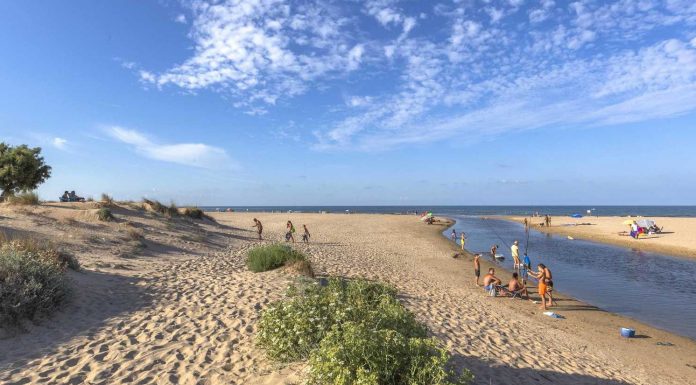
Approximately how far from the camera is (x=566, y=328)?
1204cm

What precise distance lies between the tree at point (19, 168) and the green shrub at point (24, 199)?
177 inches

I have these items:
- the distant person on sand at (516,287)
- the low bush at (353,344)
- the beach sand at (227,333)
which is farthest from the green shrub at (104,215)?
the distant person on sand at (516,287)

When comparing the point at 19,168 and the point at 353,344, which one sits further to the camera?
the point at 19,168

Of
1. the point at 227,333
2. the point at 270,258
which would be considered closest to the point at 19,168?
the point at 270,258

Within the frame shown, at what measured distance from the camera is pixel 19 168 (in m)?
26.7

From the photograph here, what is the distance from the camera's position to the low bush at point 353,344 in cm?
453

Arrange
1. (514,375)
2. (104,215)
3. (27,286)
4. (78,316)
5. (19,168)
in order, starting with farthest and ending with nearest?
(19,168)
(104,215)
(78,316)
(27,286)
(514,375)

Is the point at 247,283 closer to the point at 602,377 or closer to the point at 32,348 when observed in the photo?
the point at 32,348

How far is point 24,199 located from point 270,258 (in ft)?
56.2

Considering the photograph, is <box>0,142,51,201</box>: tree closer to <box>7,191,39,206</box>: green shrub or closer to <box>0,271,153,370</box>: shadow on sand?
<box>7,191,39,206</box>: green shrub

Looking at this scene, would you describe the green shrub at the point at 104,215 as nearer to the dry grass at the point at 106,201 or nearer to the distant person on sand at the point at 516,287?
the dry grass at the point at 106,201

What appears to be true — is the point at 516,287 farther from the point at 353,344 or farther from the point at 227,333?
the point at 353,344

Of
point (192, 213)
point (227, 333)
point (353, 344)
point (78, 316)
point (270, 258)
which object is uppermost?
point (192, 213)

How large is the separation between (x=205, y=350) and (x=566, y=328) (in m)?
10.5
